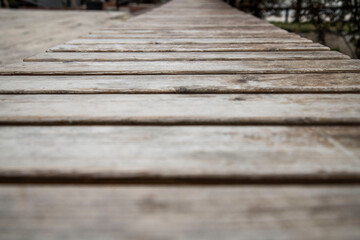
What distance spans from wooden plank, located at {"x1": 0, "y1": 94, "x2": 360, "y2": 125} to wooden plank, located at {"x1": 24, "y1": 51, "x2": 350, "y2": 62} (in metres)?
0.41

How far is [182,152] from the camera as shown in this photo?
1.47 ft

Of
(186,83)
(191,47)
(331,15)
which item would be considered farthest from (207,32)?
(331,15)

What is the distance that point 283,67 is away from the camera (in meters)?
0.92

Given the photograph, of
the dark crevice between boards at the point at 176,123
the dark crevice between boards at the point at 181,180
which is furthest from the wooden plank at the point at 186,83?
the dark crevice between boards at the point at 181,180

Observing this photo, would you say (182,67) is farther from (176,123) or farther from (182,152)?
(182,152)

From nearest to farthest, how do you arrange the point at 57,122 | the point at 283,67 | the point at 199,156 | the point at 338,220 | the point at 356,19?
the point at 338,220 < the point at 199,156 < the point at 57,122 < the point at 283,67 < the point at 356,19

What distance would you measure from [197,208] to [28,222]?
0.24 metres

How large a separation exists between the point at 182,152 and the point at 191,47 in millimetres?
946

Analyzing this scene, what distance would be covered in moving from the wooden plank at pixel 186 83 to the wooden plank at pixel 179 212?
392 millimetres

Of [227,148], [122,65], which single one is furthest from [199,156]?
[122,65]

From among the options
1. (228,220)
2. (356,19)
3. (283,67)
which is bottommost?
(228,220)

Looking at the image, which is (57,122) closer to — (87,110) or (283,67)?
(87,110)

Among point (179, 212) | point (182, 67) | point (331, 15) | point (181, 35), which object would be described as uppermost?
point (331, 15)

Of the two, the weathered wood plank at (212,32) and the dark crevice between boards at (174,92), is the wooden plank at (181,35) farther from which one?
the dark crevice between boards at (174,92)
